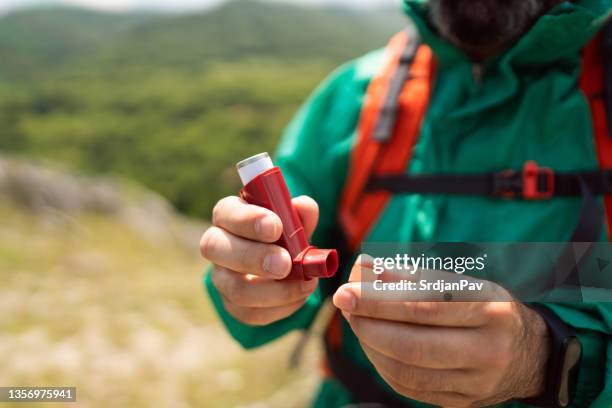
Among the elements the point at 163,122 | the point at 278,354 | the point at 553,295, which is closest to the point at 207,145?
the point at 163,122

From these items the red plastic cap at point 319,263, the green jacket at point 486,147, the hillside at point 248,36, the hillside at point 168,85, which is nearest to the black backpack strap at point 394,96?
the green jacket at point 486,147

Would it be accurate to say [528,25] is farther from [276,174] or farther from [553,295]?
[276,174]

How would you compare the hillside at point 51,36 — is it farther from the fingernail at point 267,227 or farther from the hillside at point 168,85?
the fingernail at point 267,227

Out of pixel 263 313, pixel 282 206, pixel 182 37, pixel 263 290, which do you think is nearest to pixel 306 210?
pixel 282 206

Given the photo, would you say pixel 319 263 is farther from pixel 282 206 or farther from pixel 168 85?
pixel 168 85

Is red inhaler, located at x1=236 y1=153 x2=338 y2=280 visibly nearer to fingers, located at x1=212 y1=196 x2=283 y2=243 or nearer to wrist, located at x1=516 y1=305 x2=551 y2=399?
fingers, located at x1=212 y1=196 x2=283 y2=243
